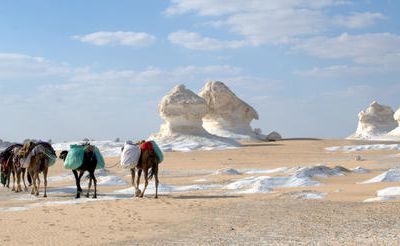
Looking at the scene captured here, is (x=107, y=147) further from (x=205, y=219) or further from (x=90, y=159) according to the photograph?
(x=205, y=219)

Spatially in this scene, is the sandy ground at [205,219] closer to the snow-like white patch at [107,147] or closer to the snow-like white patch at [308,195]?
the snow-like white patch at [308,195]

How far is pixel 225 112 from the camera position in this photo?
6381 cm

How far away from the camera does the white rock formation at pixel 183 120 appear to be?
50969 mm

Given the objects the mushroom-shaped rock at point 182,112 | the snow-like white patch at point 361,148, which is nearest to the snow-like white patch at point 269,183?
the snow-like white patch at point 361,148

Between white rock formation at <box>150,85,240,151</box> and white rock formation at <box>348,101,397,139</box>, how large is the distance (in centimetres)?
3488

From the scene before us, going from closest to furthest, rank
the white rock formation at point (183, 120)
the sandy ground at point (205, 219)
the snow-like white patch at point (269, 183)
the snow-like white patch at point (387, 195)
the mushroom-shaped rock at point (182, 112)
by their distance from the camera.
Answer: the sandy ground at point (205, 219)
the snow-like white patch at point (387, 195)
the snow-like white patch at point (269, 183)
the white rock formation at point (183, 120)
the mushroom-shaped rock at point (182, 112)

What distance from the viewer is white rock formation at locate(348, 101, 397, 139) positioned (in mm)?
80438

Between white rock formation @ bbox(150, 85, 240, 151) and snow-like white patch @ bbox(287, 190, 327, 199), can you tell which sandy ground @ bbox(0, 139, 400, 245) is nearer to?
snow-like white patch @ bbox(287, 190, 327, 199)

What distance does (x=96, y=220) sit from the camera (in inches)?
504

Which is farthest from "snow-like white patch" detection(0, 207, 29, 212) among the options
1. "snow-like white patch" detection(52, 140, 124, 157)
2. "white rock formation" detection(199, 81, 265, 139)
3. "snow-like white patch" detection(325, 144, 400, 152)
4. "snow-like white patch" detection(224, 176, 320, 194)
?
"white rock formation" detection(199, 81, 265, 139)

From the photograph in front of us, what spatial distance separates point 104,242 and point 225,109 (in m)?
54.0

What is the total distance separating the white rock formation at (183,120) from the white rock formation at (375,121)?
3488 centimetres

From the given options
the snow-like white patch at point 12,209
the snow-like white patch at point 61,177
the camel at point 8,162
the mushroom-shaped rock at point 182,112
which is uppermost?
the mushroom-shaped rock at point 182,112

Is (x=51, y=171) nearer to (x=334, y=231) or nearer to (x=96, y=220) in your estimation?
(x=96, y=220)
